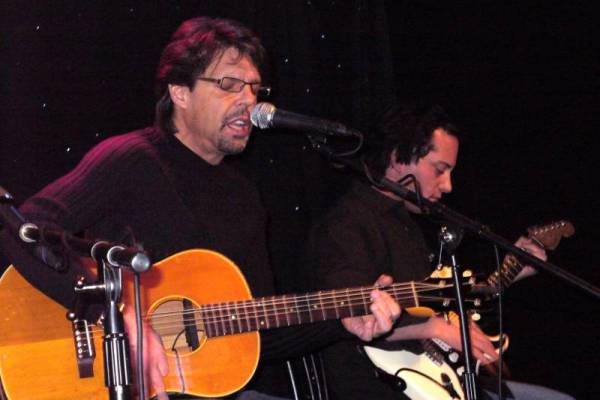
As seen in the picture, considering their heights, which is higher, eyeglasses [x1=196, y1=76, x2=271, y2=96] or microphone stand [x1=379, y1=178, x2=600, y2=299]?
eyeglasses [x1=196, y1=76, x2=271, y2=96]

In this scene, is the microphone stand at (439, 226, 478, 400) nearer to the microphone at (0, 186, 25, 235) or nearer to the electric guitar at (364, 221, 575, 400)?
the electric guitar at (364, 221, 575, 400)

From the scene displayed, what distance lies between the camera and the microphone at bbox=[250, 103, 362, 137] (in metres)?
2.41

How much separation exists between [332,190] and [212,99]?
142 cm

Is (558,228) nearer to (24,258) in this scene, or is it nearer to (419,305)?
(419,305)

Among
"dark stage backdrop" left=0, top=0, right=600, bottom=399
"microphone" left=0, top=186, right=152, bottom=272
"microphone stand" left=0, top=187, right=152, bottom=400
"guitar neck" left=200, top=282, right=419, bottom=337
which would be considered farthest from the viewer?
"dark stage backdrop" left=0, top=0, right=600, bottom=399

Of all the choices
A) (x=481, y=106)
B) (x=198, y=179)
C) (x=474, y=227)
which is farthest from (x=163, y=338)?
(x=481, y=106)

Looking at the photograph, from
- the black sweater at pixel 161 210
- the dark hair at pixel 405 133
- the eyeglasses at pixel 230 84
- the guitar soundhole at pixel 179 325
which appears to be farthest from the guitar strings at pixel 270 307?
the dark hair at pixel 405 133

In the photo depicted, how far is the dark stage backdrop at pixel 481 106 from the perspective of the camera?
4246 mm

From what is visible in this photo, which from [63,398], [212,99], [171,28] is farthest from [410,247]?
[63,398]

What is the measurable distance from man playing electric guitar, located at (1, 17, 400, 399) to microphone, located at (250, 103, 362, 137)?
0.73 meters

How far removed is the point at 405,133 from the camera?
13.2 ft

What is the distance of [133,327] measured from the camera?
238cm

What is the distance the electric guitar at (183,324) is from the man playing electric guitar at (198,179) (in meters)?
0.15

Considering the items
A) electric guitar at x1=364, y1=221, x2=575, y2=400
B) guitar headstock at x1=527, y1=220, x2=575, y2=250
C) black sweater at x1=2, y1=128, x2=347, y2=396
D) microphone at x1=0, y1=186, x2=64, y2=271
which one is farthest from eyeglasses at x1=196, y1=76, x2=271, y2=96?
guitar headstock at x1=527, y1=220, x2=575, y2=250
